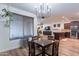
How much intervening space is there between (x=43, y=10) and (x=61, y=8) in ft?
1.32

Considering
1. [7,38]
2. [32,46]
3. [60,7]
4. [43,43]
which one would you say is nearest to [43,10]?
A: [60,7]

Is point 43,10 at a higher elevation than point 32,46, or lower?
higher

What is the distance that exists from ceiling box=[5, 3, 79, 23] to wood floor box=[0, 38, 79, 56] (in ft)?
1.88

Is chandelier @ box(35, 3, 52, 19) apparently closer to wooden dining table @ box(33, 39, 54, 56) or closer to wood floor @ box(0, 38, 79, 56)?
wooden dining table @ box(33, 39, 54, 56)

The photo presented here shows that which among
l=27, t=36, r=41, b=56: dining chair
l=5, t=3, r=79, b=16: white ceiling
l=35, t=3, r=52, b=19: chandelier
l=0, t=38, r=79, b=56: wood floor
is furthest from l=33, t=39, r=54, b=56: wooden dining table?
l=5, t=3, r=79, b=16: white ceiling

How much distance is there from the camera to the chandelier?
8.31 feet

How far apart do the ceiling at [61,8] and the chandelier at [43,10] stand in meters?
0.08

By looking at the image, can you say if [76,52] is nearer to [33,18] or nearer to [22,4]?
[33,18]

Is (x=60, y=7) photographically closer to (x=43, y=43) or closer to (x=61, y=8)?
(x=61, y=8)

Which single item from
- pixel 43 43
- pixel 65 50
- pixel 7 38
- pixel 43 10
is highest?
pixel 43 10

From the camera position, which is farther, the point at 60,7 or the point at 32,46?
the point at 32,46

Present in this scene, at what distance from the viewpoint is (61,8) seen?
2568 mm

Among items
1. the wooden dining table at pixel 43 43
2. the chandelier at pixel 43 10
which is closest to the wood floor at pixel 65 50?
the wooden dining table at pixel 43 43

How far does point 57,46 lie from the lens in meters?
2.61
